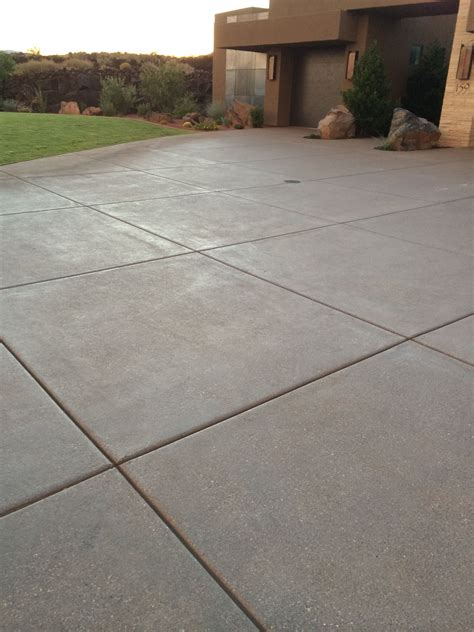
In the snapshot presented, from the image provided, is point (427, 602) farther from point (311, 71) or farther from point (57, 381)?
point (311, 71)

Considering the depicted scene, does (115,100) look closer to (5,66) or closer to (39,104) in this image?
(39,104)

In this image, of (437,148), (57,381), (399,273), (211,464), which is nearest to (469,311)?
(399,273)

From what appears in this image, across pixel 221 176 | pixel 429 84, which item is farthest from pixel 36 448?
Answer: pixel 429 84

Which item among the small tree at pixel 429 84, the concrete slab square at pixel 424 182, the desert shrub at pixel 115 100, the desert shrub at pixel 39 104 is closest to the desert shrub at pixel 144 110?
the desert shrub at pixel 115 100

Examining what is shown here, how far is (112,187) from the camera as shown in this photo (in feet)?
30.3

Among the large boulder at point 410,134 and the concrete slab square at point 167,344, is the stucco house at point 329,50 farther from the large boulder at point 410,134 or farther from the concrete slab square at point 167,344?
the concrete slab square at point 167,344

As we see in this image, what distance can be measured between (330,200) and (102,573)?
24.6 feet

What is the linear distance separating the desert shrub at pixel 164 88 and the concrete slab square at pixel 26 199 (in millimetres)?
17790

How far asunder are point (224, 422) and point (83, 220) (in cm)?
478

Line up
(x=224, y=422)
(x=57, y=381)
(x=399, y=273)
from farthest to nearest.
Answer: (x=399, y=273)
(x=57, y=381)
(x=224, y=422)

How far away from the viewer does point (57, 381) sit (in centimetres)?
327

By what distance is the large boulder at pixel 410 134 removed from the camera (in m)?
15.7

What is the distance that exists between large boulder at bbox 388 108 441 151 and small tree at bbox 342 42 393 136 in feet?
7.26

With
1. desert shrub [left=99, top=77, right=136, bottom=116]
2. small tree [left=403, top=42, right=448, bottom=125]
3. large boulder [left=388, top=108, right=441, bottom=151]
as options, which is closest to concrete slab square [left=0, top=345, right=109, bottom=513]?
large boulder [left=388, top=108, right=441, bottom=151]
